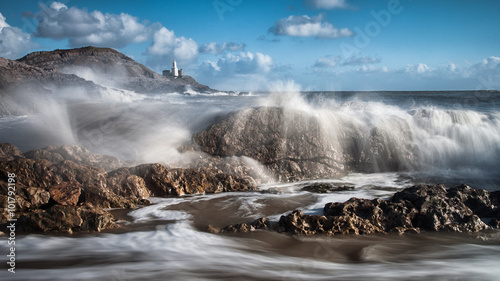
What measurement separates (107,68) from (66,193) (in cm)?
7739

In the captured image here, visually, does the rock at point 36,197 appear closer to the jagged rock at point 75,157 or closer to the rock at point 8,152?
the jagged rock at point 75,157

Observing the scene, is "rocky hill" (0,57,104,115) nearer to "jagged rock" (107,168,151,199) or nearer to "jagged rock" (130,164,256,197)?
"jagged rock" (107,168,151,199)

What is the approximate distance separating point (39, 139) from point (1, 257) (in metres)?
6.81

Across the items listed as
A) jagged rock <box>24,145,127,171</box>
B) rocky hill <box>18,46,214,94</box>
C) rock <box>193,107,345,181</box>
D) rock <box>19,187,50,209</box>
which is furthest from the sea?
rocky hill <box>18,46,214,94</box>

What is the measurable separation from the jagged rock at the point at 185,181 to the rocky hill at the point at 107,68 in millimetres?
59969

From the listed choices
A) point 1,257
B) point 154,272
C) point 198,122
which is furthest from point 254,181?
point 1,257

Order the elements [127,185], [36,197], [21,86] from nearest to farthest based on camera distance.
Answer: [36,197]
[127,185]
[21,86]

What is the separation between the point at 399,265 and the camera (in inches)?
126

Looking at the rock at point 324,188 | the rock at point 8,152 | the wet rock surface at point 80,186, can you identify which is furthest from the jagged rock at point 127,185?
the rock at point 324,188

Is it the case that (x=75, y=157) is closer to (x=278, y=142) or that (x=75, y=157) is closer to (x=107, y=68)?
(x=278, y=142)

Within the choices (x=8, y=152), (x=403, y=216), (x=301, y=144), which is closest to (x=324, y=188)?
(x=301, y=144)

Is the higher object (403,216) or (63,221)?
(63,221)

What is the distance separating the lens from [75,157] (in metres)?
6.31

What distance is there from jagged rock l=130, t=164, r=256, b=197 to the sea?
266mm
